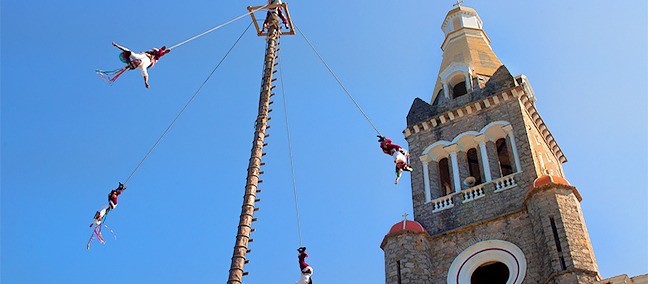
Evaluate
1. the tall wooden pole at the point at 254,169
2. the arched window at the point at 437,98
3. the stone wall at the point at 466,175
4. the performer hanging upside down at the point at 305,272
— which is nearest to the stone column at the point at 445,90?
the arched window at the point at 437,98

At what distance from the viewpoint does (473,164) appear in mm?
29219

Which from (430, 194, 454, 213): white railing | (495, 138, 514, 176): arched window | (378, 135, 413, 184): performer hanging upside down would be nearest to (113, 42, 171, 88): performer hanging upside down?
(378, 135, 413, 184): performer hanging upside down

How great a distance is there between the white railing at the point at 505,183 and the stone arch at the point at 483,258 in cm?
263

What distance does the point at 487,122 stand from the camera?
2888cm

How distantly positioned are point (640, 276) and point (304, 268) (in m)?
11.0

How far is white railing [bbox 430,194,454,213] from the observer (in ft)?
87.2

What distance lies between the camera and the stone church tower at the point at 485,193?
22469mm

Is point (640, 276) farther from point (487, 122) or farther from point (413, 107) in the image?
point (413, 107)

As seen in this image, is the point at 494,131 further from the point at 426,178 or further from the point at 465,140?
the point at 426,178

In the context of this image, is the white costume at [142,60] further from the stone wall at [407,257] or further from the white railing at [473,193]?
the white railing at [473,193]

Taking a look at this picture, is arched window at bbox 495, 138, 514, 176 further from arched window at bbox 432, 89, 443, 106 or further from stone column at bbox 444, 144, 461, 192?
arched window at bbox 432, 89, 443, 106

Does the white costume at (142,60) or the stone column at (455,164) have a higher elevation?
the stone column at (455,164)

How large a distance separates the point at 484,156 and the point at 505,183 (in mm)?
1844

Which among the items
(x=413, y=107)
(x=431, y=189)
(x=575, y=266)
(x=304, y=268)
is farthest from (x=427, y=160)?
(x=304, y=268)
